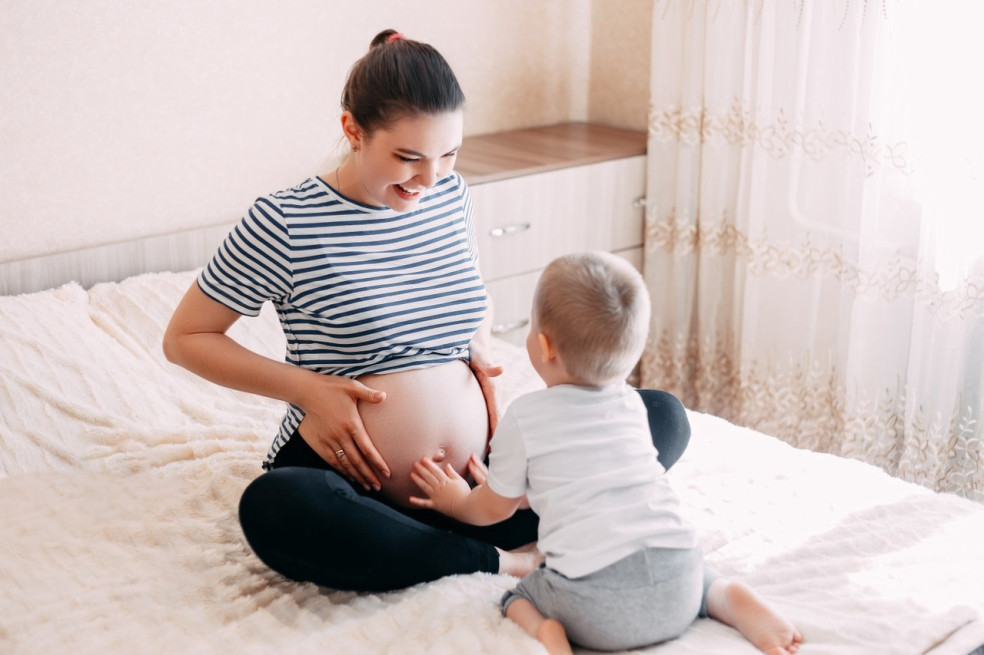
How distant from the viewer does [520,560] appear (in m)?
1.50

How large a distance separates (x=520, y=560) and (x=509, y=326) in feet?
4.10

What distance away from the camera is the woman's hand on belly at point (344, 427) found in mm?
1445

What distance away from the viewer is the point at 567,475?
1265mm

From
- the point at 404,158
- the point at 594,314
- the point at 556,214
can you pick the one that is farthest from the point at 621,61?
the point at 594,314

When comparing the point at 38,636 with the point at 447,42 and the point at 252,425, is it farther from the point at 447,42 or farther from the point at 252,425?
the point at 447,42

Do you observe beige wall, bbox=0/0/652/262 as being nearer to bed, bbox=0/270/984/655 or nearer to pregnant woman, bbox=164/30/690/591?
bed, bbox=0/270/984/655

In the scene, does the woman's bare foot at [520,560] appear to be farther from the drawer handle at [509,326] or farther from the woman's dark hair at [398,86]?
the drawer handle at [509,326]

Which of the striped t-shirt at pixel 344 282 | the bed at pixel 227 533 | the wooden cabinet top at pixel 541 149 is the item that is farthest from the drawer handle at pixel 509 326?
the striped t-shirt at pixel 344 282

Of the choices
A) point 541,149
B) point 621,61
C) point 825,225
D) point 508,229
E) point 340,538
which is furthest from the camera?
point 621,61

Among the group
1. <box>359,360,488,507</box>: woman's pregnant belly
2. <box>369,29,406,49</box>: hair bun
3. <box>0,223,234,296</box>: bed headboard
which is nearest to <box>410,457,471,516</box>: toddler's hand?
<box>359,360,488,507</box>: woman's pregnant belly


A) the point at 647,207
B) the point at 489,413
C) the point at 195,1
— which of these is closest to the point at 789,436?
the point at 647,207

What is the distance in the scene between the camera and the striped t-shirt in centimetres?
146

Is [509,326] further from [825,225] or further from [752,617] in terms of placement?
[752,617]

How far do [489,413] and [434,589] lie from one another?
32cm
